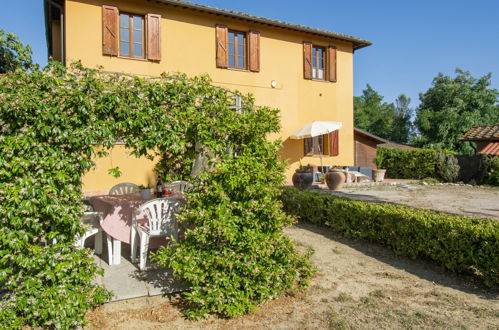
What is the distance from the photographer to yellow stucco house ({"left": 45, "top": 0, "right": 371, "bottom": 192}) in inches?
406

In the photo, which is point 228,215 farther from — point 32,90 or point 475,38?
point 475,38

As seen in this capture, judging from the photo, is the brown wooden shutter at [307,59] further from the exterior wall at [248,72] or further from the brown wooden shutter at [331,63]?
the brown wooden shutter at [331,63]

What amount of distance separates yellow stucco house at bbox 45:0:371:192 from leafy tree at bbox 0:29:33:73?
1173 mm

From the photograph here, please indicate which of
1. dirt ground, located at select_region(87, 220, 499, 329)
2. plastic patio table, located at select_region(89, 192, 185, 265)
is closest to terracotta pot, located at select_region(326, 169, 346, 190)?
dirt ground, located at select_region(87, 220, 499, 329)

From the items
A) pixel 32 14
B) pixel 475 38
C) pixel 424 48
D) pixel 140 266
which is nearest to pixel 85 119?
pixel 140 266

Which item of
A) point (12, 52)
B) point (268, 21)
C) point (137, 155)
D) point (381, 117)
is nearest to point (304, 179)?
point (268, 21)

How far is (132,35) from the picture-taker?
11.0 meters

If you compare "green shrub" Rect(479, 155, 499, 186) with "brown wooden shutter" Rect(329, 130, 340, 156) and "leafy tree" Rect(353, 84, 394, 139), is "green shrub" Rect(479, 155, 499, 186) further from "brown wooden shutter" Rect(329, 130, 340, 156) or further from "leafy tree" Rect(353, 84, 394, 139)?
"leafy tree" Rect(353, 84, 394, 139)

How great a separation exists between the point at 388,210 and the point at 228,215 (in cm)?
308

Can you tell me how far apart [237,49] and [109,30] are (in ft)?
15.0

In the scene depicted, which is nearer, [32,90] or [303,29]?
[32,90]

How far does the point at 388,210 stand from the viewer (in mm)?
5246

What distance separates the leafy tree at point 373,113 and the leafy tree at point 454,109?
6.28m

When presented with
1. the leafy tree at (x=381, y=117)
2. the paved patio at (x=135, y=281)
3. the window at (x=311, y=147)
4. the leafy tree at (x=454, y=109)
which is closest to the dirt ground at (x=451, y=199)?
the window at (x=311, y=147)
